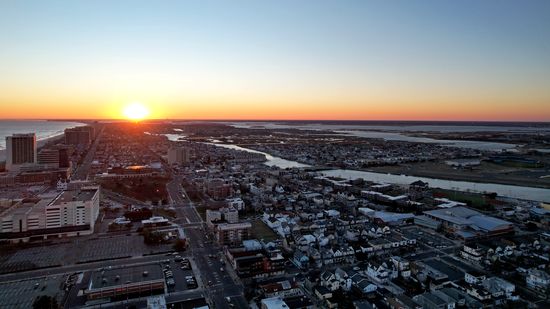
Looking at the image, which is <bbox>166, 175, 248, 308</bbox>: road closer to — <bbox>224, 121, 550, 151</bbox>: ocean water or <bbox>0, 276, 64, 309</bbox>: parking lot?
<bbox>0, 276, 64, 309</bbox>: parking lot

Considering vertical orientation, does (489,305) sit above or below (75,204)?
below

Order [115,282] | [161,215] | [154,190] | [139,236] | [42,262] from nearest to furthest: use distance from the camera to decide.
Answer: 1. [115,282]
2. [42,262]
3. [139,236]
4. [161,215]
5. [154,190]

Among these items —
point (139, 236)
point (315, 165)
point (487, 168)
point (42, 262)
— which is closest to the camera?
point (42, 262)

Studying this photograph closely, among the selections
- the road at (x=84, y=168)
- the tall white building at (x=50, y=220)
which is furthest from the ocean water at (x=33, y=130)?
the tall white building at (x=50, y=220)

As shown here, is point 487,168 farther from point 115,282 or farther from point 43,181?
point 43,181

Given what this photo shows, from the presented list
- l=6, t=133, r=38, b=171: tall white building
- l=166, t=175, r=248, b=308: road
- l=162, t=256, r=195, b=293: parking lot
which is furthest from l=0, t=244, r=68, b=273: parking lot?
l=6, t=133, r=38, b=171: tall white building

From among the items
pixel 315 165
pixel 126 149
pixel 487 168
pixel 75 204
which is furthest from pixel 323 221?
pixel 126 149

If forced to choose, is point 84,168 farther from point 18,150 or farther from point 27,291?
point 27,291

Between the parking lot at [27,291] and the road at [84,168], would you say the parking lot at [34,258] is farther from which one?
the road at [84,168]
